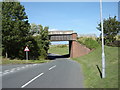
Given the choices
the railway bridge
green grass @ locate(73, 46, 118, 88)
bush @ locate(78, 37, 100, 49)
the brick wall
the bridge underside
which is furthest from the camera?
the railway bridge

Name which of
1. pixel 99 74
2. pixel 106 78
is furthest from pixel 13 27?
pixel 106 78

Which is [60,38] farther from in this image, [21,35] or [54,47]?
[54,47]

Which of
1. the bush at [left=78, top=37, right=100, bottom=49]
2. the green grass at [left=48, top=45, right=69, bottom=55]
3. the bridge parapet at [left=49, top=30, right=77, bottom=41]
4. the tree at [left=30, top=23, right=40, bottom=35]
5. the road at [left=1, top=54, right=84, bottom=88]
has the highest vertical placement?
the tree at [left=30, top=23, right=40, bottom=35]

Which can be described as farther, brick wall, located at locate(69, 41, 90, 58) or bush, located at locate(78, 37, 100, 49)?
brick wall, located at locate(69, 41, 90, 58)

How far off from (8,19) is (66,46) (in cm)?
7627

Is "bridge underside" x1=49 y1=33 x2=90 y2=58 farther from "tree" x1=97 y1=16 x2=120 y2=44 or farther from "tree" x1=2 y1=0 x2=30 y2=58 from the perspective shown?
"tree" x1=2 y1=0 x2=30 y2=58

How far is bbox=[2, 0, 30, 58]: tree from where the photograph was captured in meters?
32.5

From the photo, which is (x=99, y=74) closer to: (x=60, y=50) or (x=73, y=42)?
(x=73, y=42)

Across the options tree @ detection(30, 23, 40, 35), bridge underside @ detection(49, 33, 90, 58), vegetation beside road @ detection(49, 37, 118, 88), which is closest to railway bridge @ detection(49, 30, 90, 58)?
bridge underside @ detection(49, 33, 90, 58)

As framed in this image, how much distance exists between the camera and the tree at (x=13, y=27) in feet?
107

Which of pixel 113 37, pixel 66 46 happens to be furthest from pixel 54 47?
pixel 113 37

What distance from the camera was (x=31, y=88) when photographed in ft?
29.2

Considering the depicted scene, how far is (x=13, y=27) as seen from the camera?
33469mm

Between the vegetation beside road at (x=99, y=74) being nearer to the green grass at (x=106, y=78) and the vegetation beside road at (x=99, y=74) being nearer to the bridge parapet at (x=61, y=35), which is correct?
the green grass at (x=106, y=78)
